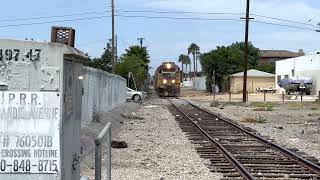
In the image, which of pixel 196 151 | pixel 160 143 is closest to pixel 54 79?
pixel 196 151

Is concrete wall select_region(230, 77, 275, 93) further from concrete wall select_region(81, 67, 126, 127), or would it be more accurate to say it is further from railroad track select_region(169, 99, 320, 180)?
railroad track select_region(169, 99, 320, 180)

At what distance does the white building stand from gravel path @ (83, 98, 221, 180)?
51878mm

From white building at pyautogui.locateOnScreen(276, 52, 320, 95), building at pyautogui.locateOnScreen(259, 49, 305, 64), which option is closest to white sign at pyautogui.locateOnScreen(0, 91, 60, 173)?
white building at pyautogui.locateOnScreen(276, 52, 320, 95)

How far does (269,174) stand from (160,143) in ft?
22.5

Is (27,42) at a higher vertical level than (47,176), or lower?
higher

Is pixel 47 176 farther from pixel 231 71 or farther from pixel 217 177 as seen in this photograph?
pixel 231 71

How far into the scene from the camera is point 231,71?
97.1 meters

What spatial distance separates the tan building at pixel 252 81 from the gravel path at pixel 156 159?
223ft

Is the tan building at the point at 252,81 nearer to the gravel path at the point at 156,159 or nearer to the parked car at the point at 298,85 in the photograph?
the parked car at the point at 298,85

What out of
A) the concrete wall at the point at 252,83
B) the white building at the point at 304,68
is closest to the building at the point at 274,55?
the concrete wall at the point at 252,83

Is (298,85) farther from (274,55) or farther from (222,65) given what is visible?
(274,55)

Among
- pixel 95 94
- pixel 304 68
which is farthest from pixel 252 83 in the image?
pixel 95 94

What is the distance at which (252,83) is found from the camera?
3686 inches

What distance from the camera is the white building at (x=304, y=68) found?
71.5m
